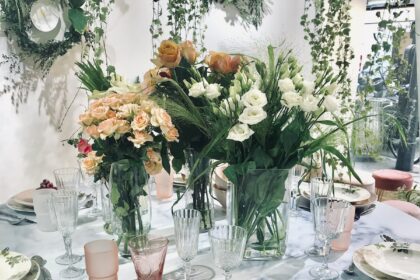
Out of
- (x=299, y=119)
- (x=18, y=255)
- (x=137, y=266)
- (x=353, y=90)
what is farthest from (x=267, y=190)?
(x=353, y=90)

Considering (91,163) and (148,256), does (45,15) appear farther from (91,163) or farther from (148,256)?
(148,256)

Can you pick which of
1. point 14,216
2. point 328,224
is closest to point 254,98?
point 328,224

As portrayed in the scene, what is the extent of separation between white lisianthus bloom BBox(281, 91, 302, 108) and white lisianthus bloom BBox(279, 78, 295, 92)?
0.01 m

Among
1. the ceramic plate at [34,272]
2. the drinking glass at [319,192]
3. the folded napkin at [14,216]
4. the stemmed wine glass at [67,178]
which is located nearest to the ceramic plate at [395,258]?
the drinking glass at [319,192]

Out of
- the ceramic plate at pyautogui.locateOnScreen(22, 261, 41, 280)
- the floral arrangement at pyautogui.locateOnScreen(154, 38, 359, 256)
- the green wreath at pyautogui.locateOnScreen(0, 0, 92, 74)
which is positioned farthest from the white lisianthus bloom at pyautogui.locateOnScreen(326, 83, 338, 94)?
the green wreath at pyautogui.locateOnScreen(0, 0, 92, 74)

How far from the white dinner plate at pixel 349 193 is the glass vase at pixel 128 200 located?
0.67 meters

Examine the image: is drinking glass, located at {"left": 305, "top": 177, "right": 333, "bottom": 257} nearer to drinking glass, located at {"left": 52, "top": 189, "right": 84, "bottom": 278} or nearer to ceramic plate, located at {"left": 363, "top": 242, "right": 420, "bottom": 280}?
ceramic plate, located at {"left": 363, "top": 242, "right": 420, "bottom": 280}

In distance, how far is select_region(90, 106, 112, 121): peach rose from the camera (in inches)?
42.0

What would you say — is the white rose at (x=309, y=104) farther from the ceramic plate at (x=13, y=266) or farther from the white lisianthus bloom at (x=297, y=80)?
the ceramic plate at (x=13, y=266)

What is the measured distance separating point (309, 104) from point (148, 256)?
20.3 inches

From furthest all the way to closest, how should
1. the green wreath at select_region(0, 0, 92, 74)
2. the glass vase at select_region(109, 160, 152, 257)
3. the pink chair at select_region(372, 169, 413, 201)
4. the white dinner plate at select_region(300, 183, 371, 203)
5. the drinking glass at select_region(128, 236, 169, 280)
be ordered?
the pink chair at select_region(372, 169, 413, 201) → the green wreath at select_region(0, 0, 92, 74) → the white dinner plate at select_region(300, 183, 371, 203) → the glass vase at select_region(109, 160, 152, 257) → the drinking glass at select_region(128, 236, 169, 280)

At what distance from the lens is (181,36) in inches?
114

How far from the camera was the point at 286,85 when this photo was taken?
3.35ft

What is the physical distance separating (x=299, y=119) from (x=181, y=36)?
78.3 inches
